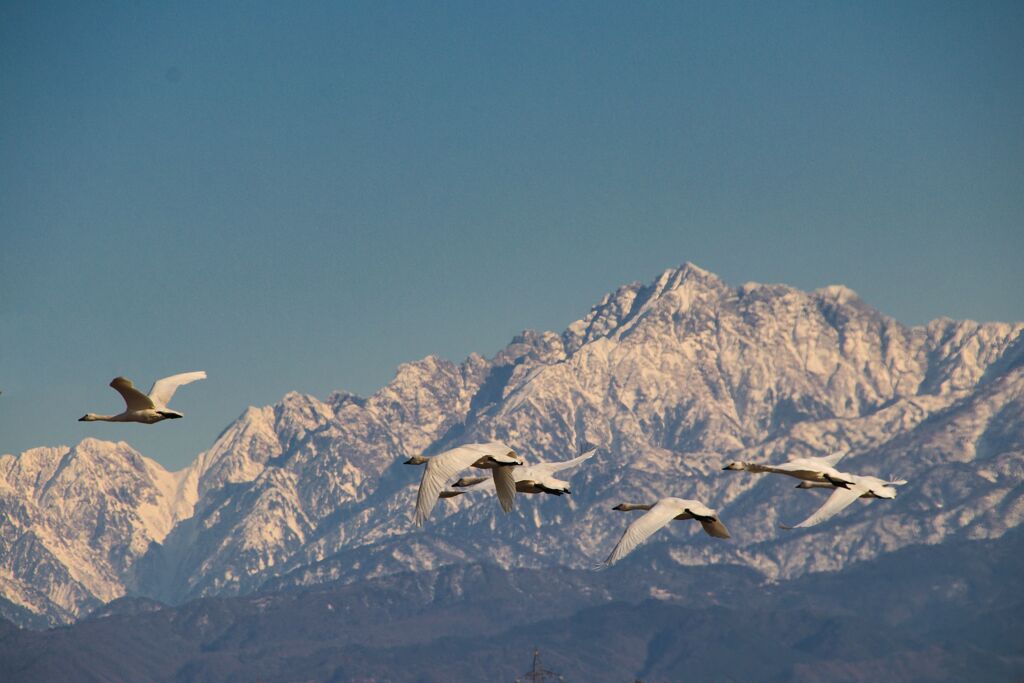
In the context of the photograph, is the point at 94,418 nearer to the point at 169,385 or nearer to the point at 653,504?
the point at 169,385

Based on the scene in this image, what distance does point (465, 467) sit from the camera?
9612 centimetres

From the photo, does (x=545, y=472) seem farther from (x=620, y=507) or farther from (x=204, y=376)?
(x=204, y=376)

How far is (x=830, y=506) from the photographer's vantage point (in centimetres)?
9956

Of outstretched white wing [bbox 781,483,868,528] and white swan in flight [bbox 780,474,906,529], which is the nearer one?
outstretched white wing [bbox 781,483,868,528]

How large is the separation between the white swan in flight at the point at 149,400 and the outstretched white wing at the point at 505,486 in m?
19.7

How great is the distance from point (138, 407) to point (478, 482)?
2500cm

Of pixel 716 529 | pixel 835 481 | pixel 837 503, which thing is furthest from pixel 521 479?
pixel 837 503

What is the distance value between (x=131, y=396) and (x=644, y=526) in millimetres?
31768

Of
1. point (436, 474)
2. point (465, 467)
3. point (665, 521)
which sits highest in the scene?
point (465, 467)

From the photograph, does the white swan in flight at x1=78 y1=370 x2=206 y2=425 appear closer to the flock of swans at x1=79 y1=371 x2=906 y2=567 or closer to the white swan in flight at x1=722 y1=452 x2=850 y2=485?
the flock of swans at x1=79 y1=371 x2=906 y2=567

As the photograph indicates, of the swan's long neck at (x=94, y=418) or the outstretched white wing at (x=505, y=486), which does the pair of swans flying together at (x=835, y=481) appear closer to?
the outstretched white wing at (x=505, y=486)

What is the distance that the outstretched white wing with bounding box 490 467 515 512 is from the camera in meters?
94.1

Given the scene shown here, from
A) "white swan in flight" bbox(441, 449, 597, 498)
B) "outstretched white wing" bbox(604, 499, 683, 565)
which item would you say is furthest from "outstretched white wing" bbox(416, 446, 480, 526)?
"outstretched white wing" bbox(604, 499, 683, 565)

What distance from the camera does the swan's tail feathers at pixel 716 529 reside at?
94000 millimetres
